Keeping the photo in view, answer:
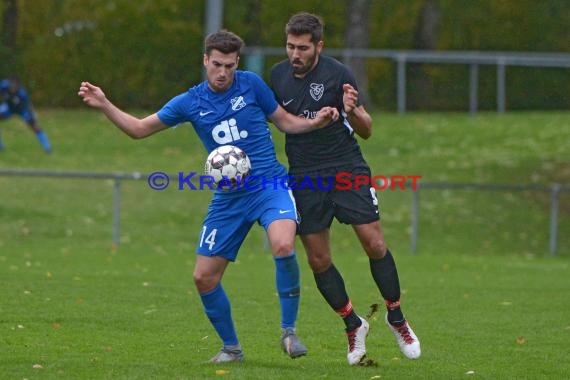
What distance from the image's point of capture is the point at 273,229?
27.2ft

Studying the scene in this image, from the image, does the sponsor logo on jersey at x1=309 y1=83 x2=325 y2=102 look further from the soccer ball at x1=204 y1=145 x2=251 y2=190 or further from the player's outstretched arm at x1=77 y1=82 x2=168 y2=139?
the player's outstretched arm at x1=77 y1=82 x2=168 y2=139

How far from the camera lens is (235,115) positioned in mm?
8438

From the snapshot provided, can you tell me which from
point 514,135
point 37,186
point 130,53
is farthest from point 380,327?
point 130,53

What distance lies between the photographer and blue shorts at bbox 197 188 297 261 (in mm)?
8430

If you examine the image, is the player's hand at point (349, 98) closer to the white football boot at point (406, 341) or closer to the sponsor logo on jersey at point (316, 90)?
the sponsor logo on jersey at point (316, 90)

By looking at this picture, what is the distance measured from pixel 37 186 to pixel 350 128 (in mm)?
13918

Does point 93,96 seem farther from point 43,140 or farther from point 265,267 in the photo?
point 43,140

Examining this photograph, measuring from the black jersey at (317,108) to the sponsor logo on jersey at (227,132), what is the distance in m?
0.42

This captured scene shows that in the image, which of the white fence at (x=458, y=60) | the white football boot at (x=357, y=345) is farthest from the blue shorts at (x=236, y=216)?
the white fence at (x=458, y=60)

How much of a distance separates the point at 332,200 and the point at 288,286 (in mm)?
679

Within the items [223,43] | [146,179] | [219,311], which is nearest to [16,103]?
[146,179]

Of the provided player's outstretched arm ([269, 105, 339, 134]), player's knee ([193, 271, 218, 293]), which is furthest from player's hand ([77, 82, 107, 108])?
player's knee ([193, 271, 218, 293])

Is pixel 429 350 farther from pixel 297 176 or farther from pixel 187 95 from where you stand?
pixel 187 95

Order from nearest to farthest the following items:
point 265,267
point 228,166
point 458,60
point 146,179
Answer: point 228,166
point 265,267
point 146,179
point 458,60
